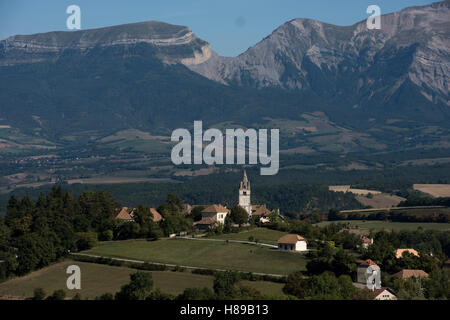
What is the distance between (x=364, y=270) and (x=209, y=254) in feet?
68.5

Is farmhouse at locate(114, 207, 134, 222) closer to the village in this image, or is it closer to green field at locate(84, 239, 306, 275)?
the village

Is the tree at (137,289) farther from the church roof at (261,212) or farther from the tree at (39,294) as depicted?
the church roof at (261,212)

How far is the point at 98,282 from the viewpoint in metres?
90.3

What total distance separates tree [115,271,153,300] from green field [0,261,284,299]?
2.24 metres

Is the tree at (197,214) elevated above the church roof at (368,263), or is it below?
above

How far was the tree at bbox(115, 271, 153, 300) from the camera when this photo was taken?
7900 cm

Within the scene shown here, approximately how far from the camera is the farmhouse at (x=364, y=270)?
3468 inches

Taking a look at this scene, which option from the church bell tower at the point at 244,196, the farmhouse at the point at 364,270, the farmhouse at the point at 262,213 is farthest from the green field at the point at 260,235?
the farmhouse at the point at 364,270

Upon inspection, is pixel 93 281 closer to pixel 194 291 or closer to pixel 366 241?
pixel 194 291

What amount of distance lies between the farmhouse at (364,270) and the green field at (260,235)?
21.7 m

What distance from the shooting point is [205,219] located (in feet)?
406

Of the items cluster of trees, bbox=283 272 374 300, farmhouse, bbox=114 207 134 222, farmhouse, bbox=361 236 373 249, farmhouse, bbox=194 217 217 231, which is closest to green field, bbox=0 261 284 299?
cluster of trees, bbox=283 272 374 300

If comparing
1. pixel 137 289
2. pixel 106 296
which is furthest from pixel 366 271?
pixel 106 296
